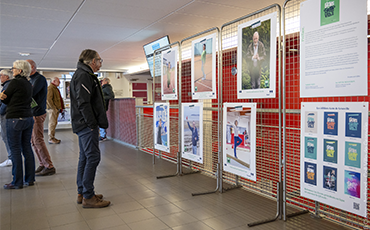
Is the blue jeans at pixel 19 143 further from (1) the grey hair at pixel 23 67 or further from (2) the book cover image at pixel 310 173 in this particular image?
(2) the book cover image at pixel 310 173

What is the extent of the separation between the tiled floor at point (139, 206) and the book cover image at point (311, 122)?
87cm

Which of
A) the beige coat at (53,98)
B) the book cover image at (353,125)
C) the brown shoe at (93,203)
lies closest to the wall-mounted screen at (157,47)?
the beige coat at (53,98)

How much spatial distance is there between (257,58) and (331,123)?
0.98 m

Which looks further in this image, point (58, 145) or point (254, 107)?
point (58, 145)

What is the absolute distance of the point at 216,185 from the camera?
388 centimetres

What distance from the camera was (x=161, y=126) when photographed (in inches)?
186

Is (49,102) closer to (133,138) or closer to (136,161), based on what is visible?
(133,138)

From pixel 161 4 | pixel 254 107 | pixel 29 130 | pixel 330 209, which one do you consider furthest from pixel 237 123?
pixel 29 130

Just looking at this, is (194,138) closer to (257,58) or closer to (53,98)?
(257,58)

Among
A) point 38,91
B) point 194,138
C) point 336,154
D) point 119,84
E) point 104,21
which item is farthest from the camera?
point 119,84

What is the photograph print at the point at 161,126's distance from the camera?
4590 millimetres

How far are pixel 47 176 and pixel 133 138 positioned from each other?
286cm

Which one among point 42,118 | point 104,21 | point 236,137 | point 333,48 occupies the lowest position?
point 236,137

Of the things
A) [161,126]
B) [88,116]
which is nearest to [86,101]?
[88,116]
